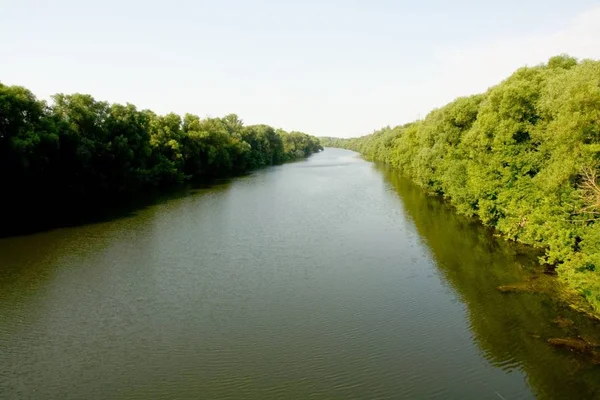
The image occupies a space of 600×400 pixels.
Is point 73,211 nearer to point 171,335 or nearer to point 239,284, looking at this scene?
point 239,284

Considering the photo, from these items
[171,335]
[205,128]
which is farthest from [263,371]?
[205,128]

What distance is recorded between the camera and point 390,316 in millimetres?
17844

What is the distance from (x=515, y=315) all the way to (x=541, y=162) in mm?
12237

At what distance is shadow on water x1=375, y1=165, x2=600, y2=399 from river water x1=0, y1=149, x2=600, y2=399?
0.25 feet

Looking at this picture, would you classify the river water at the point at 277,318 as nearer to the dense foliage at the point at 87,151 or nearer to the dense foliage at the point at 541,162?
the dense foliage at the point at 541,162

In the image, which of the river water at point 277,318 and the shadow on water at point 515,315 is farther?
the shadow on water at point 515,315

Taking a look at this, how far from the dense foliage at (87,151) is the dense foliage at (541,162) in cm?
3839

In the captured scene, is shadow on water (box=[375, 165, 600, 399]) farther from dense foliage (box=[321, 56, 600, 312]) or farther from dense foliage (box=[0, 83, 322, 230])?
dense foliage (box=[0, 83, 322, 230])

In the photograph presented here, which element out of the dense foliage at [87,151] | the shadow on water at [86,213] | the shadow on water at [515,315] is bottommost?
the shadow on water at [515,315]

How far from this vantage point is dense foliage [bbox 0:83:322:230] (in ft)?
121

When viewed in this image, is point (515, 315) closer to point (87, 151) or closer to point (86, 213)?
point (86, 213)

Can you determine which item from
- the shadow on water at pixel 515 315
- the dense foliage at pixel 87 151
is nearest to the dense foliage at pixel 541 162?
the shadow on water at pixel 515 315

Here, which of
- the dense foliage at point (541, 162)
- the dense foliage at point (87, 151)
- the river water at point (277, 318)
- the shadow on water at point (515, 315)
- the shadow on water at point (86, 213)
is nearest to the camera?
the river water at point (277, 318)

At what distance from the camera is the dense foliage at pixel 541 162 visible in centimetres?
1894
